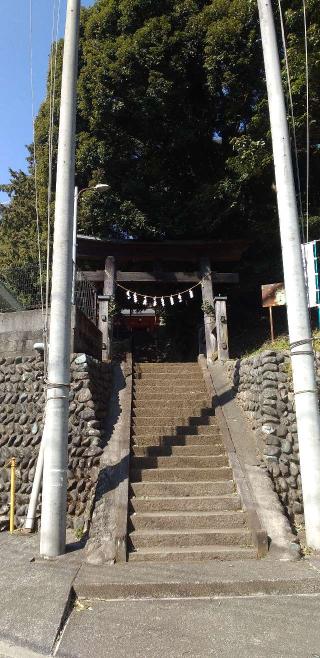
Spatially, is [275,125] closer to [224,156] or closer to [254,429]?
[254,429]

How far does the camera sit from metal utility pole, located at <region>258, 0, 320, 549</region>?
585 cm

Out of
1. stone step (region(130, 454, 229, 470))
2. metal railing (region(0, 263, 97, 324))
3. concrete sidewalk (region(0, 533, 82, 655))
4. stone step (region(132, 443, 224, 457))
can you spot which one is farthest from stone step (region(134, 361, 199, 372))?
concrete sidewalk (region(0, 533, 82, 655))

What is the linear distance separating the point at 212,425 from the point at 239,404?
0.74 meters

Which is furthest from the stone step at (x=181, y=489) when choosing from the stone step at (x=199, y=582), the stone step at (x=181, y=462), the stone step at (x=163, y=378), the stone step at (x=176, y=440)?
the stone step at (x=163, y=378)

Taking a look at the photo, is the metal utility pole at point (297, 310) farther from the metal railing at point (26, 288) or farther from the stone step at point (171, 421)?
the metal railing at point (26, 288)

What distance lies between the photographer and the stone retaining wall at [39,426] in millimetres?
7254

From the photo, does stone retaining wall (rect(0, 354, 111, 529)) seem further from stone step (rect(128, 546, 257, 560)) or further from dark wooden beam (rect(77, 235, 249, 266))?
dark wooden beam (rect(77, 235, 249, 266))

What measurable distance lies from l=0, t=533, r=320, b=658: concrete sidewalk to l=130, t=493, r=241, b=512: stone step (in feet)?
3.52

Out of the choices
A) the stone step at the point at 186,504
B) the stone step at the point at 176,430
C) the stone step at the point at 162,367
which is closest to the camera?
the stone step at the point at 186,504

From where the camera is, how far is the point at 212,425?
844 centimetres

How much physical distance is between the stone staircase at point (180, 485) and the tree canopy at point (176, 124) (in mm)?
6296

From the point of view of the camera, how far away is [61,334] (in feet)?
20.4

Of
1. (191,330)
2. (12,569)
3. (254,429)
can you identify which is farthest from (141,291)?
(12,569)

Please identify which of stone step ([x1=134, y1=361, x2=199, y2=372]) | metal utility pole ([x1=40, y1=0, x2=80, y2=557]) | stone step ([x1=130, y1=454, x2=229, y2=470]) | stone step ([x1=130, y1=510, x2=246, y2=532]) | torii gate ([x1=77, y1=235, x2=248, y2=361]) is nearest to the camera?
metal utility pole ([x1=40, y1=0, x2=80, y2=557])
